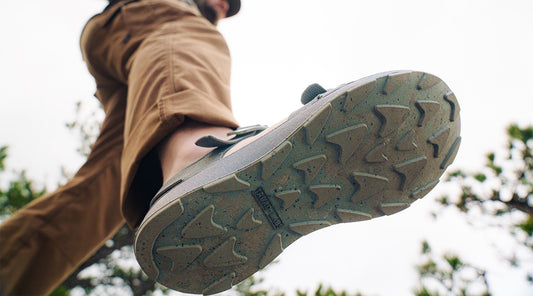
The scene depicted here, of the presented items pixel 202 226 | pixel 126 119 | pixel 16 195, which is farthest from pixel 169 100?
pixel 16 195

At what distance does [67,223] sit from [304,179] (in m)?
0.92

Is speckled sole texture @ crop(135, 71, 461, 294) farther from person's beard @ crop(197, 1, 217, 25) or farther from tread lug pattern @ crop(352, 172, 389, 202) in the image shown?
person's beard @ crop(197, 1, 217, 25)

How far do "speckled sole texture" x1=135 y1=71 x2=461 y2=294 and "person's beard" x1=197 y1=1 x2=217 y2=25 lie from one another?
0.82 meters

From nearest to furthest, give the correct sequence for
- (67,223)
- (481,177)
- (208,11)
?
(67,223), (208,11), (481,177)

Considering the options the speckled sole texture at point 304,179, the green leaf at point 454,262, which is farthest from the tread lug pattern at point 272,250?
the green leaf at point 454,262

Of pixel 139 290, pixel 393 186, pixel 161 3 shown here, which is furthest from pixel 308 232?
pixel 139 290

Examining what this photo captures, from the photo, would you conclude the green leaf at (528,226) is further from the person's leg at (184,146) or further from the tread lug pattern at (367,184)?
the person's leg at (184,146)

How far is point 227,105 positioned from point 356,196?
0.40m

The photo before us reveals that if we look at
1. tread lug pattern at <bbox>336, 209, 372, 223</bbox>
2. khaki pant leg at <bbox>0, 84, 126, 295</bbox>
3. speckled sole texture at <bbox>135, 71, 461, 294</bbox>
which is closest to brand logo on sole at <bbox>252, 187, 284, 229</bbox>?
speckled sole texture at <bbox>135, 71, 461, 294</bbox>

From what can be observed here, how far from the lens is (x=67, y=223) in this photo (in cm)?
120

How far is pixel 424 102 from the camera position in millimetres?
646

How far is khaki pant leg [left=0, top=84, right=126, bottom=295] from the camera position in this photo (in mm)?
1110

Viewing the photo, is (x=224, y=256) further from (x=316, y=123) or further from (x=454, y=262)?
(x=454, y=262)

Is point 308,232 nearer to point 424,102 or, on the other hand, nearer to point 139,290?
point 424,102
